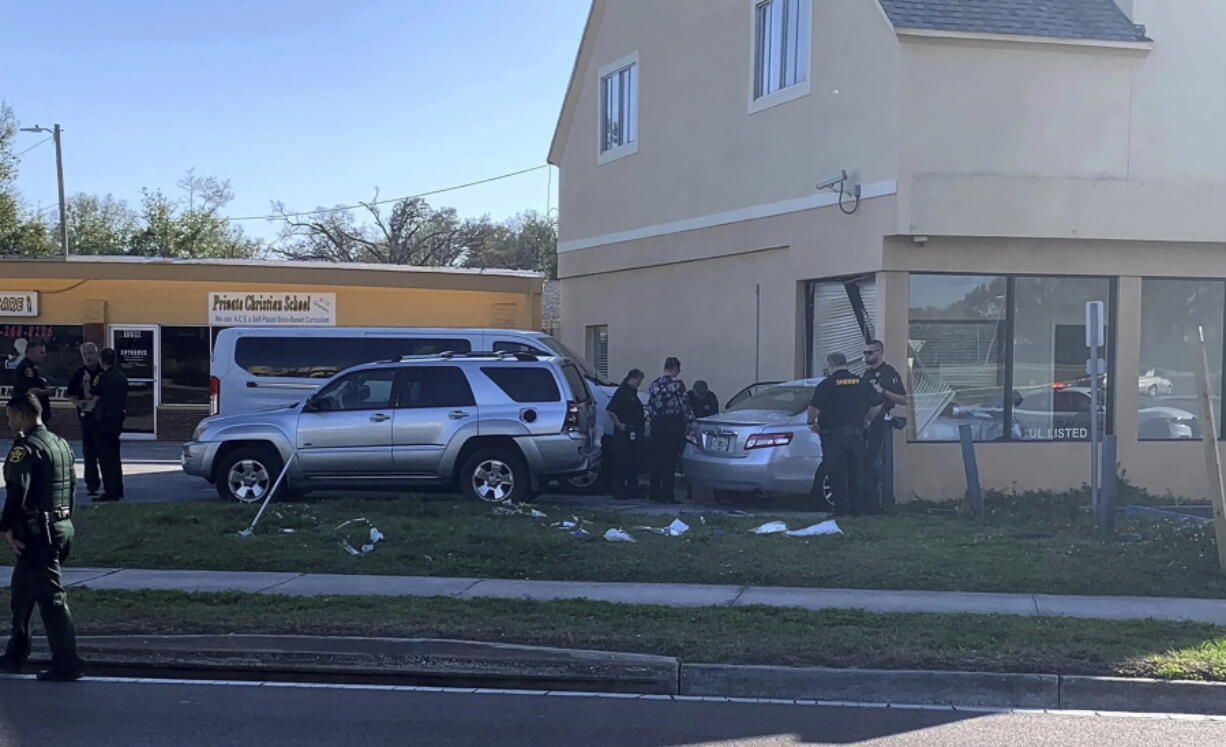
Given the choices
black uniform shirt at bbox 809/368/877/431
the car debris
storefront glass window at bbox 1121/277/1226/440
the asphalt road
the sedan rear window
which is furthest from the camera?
storefront glass window at bbox 1121/277/1226/440

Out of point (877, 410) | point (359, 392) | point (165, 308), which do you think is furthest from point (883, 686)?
point (165, 308)

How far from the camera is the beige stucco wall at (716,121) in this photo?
581 inches

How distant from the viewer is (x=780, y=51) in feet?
55.8

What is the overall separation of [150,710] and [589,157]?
17.1m

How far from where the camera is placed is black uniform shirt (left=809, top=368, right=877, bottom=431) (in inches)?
496

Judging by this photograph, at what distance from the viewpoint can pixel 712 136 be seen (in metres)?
18.4

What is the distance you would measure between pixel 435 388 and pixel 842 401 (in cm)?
468

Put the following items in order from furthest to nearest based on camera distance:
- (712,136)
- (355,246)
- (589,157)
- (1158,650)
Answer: (355,246) < (589,157) < (712,136) < (1158,650)

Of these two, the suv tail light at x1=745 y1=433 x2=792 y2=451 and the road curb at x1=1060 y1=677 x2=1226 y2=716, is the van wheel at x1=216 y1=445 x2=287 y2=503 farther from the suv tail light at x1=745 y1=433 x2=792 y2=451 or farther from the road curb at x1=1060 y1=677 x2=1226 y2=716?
the road curb at x1=1060 y1=677 x2=1226 y2=716

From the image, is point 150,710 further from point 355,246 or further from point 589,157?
point 355,246

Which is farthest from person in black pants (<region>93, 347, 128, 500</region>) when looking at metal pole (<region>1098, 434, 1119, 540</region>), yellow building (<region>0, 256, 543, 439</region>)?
metal pole (<region>1098, 434, 1119, 540</region>)

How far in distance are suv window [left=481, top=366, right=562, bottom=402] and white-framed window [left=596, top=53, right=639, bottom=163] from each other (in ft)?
26.0

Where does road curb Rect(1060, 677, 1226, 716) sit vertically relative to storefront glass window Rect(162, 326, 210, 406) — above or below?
below

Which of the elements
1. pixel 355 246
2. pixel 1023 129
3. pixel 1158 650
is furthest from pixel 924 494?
pixel 355 246
